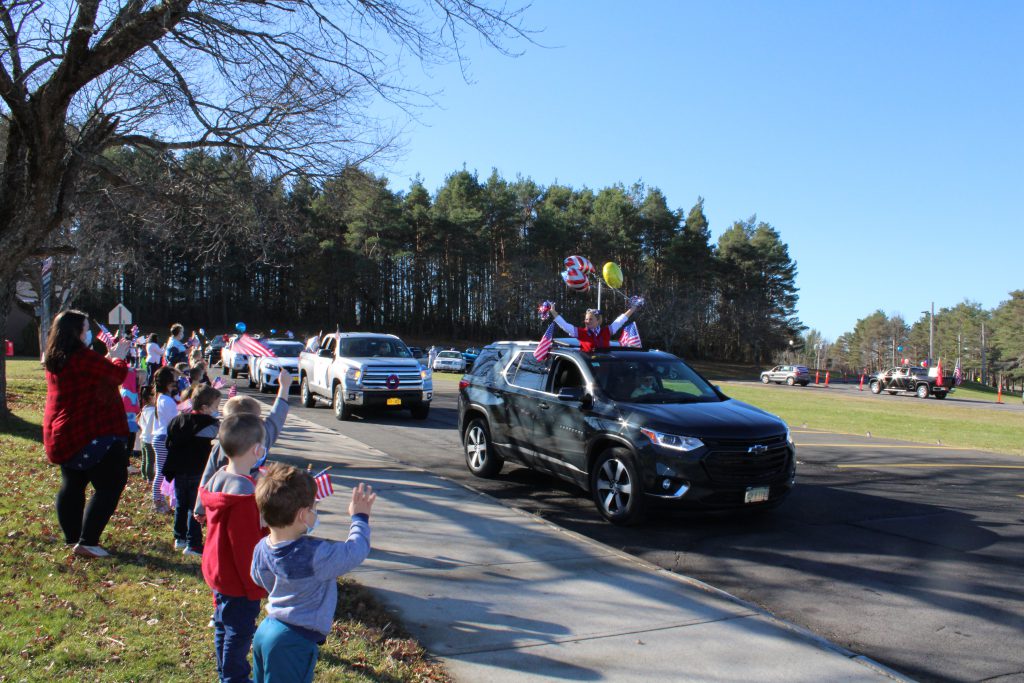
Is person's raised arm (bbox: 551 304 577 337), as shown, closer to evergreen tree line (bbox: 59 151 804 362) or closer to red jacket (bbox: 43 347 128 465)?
red jacket (bbox: 43 347 128 465)

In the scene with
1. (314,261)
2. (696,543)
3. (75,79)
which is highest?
(314,261)

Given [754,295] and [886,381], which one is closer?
[886,381]

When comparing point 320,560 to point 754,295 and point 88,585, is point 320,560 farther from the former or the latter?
point 754,295

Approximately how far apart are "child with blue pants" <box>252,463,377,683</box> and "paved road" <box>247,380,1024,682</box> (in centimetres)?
341

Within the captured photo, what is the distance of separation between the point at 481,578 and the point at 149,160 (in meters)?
10.5

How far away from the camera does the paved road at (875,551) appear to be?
478 centimetres

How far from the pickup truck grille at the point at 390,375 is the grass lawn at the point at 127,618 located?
9497mm

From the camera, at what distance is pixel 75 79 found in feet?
27.3

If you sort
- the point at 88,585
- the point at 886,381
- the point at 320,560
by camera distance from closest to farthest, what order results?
1. the point at 320,560
2. the point at 88,585
3. the point at 886,381

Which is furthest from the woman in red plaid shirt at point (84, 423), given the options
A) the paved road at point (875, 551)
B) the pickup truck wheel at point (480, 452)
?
the pickup truck wheel at point (480, 452)

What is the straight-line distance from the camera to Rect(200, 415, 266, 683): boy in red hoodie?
3283 millimetres

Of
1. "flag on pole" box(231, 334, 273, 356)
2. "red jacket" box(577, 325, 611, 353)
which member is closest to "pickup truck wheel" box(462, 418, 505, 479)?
"red jacket" box(577, 325, 611, 353)

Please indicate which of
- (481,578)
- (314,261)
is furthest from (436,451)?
(314,261)

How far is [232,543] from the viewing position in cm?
332
